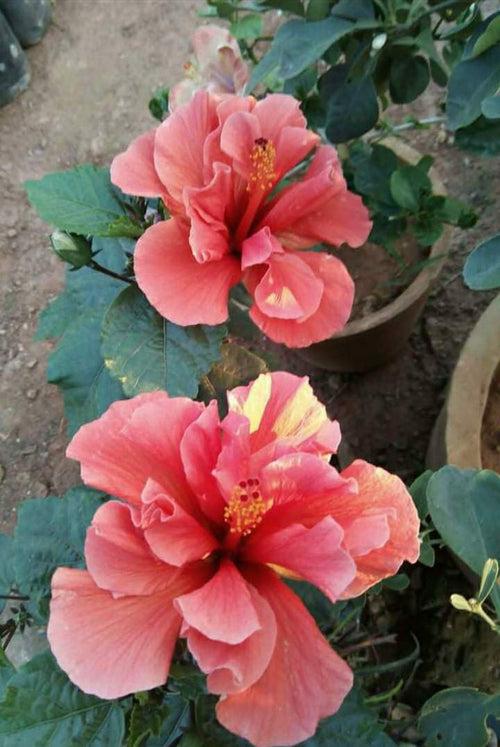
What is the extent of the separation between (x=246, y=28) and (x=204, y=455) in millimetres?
1050

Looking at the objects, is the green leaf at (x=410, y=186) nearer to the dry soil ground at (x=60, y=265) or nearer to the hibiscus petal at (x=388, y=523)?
the dry soil ground at (x=60, y=265)

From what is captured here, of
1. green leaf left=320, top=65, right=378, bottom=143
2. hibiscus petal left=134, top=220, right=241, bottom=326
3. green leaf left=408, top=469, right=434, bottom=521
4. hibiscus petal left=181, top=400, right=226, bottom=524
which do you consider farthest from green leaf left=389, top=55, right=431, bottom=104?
hibiscus petal left=181, top=400, right=226, bottom=524

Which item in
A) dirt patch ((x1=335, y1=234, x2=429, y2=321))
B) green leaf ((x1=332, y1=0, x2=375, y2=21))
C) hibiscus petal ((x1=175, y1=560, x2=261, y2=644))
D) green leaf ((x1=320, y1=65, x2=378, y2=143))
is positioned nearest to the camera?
hibiscus petal ((x1=175, y1=560, x2=261, y2=644))

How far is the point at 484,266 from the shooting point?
96cm

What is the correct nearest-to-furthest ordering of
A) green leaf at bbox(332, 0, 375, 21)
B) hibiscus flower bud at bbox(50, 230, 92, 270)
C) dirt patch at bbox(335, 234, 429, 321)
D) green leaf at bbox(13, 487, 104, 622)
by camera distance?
green leaf at bbox(13, 487, 104, 622)
hibiscus flower bud at bbox(50, 230, 92, 270)
green leaf at bbox(332, 0, 375, 21)
dirt patch at bbox(335, 234, 429, 321)

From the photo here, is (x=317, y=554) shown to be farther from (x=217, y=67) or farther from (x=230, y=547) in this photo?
(x=217, y=67)

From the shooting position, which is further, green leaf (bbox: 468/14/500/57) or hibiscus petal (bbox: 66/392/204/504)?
green leaf (bbox: 468/14/500/57)

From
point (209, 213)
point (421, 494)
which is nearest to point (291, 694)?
point (421, 494)

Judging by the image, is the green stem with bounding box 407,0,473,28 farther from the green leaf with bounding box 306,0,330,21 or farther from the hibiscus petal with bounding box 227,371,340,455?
the hibiscus petal with bounding box 227,371,340,455

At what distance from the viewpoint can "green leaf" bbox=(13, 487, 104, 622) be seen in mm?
782

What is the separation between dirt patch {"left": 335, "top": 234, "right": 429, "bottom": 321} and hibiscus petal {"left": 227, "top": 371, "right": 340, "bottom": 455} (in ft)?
2.89

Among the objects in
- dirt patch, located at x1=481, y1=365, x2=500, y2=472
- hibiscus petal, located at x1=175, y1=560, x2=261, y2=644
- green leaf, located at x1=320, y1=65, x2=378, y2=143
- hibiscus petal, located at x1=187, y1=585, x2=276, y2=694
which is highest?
hibiscus petal, located at x1=175, y1=560, x2=261, y2=644

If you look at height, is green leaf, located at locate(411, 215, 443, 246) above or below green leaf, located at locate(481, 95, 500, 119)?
below

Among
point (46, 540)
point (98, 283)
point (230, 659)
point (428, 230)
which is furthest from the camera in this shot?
point (428, 230)
